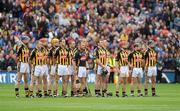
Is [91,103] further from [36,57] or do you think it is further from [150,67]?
[150,67]

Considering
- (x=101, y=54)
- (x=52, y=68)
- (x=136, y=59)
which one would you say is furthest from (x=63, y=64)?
(x=136, y=59)

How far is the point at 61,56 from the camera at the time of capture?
33875 mm

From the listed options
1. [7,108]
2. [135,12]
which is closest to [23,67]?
[7,108]

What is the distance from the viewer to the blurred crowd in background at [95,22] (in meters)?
48.1

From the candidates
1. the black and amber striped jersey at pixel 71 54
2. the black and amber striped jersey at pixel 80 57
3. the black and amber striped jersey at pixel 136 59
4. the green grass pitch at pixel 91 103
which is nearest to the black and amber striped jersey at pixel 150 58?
the black and amber striped jersey at pixel 136 59

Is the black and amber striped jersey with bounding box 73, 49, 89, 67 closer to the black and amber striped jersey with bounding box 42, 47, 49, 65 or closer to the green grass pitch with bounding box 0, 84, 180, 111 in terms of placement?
the black and amber striped jersey with bounding box 42, 47, 49, 65

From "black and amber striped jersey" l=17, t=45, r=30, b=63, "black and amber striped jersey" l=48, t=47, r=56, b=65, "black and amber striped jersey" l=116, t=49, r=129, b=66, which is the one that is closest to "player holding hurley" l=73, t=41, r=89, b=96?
"black and amber striped jersey" l=48, t=47, r=56, b=65

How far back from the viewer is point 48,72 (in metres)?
34.3

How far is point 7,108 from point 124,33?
2297 cm

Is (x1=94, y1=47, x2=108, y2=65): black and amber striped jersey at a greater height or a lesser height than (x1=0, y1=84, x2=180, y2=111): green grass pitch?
greater

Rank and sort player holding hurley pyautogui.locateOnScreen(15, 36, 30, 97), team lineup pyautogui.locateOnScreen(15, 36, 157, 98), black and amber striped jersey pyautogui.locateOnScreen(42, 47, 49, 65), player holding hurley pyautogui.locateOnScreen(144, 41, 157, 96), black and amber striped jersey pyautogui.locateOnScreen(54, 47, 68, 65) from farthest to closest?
player holding hurley pyautogui.locateOnScreen(144, 41, 157, 96)
black and amber striped jersey pyautogui.locateOnScreen(54, 47, 68, 65)
black and amber striped jersey pyautogui.locateOnScreen(42, 47, 49, 65)
team lineup pyautogui.locateOnScreen(15, 36, 157, 98)
player holding hurley pyautogui.locateOnScreen(15, 36, 30, 97)

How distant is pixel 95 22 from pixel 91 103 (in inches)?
853

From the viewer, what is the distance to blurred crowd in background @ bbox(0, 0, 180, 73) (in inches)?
1895

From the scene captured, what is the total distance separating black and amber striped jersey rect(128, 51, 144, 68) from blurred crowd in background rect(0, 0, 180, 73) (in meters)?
11.9
